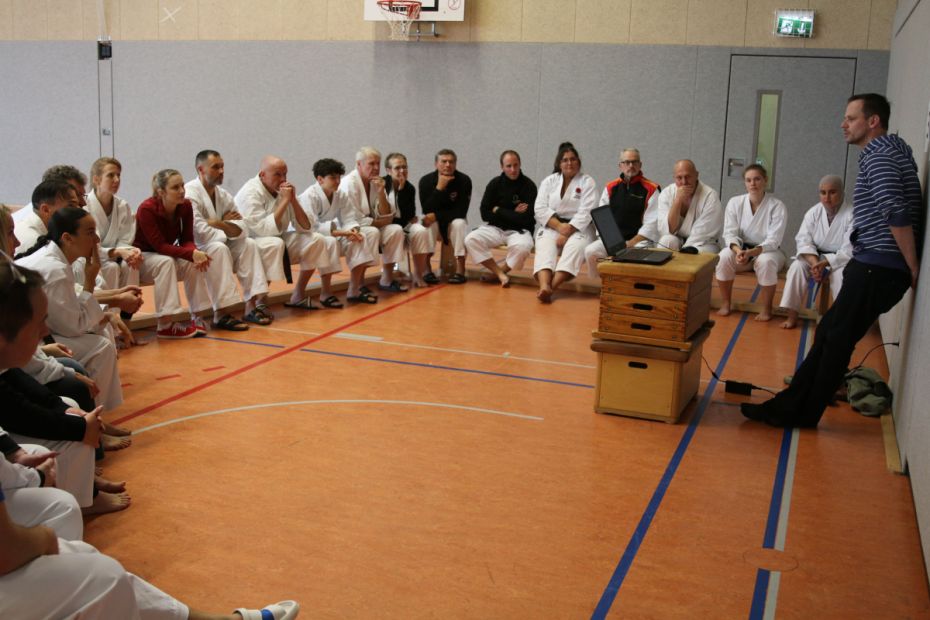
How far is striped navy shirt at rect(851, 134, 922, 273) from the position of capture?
4191 millimetres

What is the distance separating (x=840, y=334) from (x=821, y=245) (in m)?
3.15

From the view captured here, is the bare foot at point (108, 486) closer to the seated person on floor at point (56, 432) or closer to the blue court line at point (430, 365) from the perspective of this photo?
the seated person on floor at point (56, 432)

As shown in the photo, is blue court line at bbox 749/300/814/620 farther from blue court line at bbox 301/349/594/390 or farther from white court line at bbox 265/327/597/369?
white court line at bbox 265/327/597/369

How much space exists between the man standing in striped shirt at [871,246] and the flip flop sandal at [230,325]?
3.98 meters

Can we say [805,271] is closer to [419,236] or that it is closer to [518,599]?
[419,236]

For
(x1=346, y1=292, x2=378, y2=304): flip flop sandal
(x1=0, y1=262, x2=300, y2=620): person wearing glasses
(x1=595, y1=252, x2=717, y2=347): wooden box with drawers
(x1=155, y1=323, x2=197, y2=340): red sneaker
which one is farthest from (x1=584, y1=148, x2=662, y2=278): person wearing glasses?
(x1=0, y1=262, x2=300, y2=620): person wearing glasses

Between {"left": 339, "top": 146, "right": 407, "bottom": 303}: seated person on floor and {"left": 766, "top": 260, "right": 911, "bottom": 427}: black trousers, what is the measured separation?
4084mm

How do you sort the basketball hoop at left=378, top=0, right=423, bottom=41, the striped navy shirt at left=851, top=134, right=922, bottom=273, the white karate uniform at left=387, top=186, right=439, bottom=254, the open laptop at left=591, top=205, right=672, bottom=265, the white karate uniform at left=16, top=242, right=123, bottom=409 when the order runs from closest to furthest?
the white karate uniform at left=16, top=242, right=123, bottom=409 < the striped navy shirt at left=851, top=134, right=922, bottom=273 < the open laptop at left=591, top=205, right=672, bottom=265 < the white karate uniform at left=387, top=186, right=439, bottom=254 < the basketball hoop at left=378, top=0, right=423, bottom=41

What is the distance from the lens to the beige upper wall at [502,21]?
1000 centimetres

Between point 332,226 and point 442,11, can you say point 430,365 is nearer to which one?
point 332,226

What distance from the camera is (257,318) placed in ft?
22.6

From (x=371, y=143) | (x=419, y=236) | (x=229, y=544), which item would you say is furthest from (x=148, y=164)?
(x=229, y=544)

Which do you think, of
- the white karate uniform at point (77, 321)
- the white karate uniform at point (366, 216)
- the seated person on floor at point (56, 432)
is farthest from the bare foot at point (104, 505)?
the white karate uniform at point (366, 216)

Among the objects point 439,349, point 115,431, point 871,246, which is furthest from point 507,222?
point 115,431
